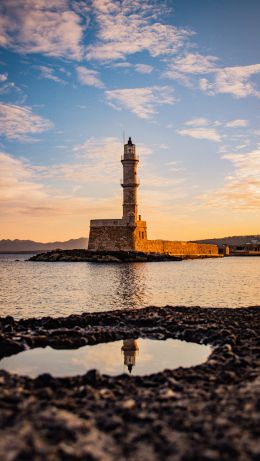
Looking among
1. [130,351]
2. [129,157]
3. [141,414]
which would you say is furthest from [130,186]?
[141,414]

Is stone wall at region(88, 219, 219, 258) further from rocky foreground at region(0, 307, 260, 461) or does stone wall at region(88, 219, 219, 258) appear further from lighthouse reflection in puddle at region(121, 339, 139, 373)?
rocky foreground at region(0, 307, 260, 461)

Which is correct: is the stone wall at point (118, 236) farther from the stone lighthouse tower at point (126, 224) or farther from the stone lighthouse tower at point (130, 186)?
the stone lighthouse tower at point (130, 186)

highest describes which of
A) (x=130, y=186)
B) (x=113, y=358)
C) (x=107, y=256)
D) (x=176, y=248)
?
(x=130, y=186)

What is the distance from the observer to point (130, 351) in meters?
10.7

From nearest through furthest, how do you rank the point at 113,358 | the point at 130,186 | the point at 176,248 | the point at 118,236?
the point at 113,358, the point at 130,186, the point at 118,236, the point at 176,248

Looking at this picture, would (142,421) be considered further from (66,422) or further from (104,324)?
(104,324)

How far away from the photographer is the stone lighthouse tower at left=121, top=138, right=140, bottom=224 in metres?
66.5

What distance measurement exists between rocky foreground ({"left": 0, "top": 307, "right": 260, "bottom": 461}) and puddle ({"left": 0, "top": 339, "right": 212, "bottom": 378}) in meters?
1.04

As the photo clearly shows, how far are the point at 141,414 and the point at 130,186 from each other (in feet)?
201

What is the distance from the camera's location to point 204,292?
28.0 m

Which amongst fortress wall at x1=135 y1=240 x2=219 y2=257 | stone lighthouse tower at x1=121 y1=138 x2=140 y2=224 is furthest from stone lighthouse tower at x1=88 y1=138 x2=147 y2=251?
fortress wall at x1=135 y1=240 x2=219 y2=257

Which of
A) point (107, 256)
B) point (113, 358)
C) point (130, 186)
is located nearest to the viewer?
point (113, 358)

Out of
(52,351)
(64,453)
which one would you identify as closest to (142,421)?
(64,453)

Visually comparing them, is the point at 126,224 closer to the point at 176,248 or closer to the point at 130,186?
the point at 130,186
